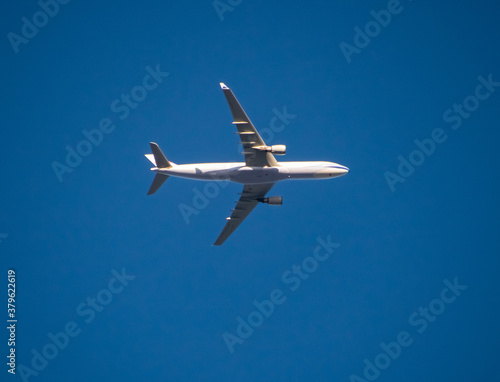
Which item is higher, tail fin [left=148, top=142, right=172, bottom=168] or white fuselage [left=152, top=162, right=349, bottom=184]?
tail fin [left=148, top=142, right=172, bottom=168]

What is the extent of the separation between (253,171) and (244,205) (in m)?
7.13

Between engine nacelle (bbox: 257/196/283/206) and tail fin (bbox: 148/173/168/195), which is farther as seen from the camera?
engine nacelle (bbox: 257/196/283/206)

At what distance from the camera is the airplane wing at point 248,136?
176ft

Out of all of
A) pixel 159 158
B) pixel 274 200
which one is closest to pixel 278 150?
pixel 274 200

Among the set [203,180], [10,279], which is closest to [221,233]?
[203,180]

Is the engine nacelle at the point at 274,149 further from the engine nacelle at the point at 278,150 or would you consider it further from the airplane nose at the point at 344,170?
the airplane nose at the point at 344,170

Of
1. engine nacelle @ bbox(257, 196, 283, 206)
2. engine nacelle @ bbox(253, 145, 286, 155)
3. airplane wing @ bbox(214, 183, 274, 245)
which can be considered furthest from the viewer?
engine nacelle @ bbox(257, 196, 283, 206)

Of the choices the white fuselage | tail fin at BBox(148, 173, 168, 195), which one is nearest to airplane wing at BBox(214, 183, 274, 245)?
the white fuselage

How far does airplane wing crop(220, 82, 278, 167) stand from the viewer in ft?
176

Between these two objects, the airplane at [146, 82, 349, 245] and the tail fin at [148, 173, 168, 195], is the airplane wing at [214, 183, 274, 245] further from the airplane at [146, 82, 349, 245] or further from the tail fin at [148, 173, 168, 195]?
the tail fin at [148, 173, 168, 195]

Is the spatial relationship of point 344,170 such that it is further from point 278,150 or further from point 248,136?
point 248,136

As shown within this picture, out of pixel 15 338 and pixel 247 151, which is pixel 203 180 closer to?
pixel 247 151

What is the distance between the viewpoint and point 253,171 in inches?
2248

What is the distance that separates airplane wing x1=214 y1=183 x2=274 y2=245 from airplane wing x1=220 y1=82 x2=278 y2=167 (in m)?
3.76
